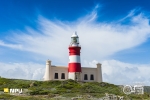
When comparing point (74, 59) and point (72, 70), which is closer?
point (72, 70)

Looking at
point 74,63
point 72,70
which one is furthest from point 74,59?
point 72,70

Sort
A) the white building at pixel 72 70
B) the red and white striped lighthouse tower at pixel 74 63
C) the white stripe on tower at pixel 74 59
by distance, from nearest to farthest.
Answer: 1. the white building at pixel 72 70
2. the red and white striped lighthouse tower at pixel 74 63
3. the white stripe on tower at pixel 74 59

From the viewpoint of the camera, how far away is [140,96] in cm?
3544

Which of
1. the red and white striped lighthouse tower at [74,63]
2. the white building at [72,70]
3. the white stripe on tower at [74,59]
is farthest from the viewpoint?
the white stripe on tower at [74,59]

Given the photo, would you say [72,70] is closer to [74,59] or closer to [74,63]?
[74,63]

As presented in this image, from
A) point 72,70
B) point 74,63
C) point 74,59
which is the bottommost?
point 72,70

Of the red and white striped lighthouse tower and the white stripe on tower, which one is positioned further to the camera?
the white stripe on tower

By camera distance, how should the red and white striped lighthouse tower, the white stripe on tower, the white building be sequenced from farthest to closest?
the white stripe on tower → the red and white striped lighthouse tower → the white building

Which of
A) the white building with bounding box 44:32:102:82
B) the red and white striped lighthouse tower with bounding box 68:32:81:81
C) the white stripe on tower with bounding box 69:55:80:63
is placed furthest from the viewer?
the white stripe on tower with bounding box 69:55:80:63

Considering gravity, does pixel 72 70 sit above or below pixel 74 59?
below

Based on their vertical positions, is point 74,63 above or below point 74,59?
below

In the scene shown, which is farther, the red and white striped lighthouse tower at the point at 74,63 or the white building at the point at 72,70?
the red and white striped lighthouse tower at the point at 74,63

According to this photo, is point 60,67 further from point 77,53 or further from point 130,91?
point 130,91

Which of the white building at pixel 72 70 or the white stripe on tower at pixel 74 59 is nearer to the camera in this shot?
the white building at pixel 72 70
